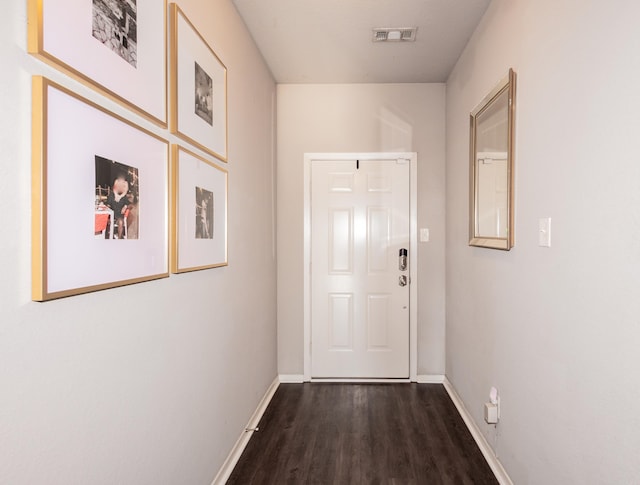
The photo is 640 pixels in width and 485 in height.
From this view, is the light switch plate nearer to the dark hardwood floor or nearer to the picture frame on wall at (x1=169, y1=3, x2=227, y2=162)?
the dark hardwood floor

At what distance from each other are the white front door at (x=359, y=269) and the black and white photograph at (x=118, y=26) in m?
2.36

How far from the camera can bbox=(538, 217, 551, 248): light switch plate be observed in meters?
1.60

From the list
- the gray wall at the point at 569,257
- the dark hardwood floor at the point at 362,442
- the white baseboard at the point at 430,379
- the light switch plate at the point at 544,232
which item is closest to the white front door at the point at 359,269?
the white baseboard at the point at 430,379

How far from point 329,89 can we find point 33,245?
303 cm

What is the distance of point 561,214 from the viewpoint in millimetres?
1514

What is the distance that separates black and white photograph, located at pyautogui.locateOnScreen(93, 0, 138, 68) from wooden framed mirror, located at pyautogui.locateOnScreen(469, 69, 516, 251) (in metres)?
1.66

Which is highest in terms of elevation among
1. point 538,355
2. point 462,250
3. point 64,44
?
point 64,44

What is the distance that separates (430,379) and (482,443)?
110 cm

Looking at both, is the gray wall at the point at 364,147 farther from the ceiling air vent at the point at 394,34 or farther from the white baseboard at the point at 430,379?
the ceiling air vent at the point at 394,34

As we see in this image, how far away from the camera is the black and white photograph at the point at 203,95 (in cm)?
174

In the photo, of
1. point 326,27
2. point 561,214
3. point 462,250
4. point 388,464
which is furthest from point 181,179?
point 462,250

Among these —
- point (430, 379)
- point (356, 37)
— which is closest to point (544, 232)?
point (356, 37)

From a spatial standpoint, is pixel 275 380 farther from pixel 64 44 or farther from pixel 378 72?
pixel 64 44

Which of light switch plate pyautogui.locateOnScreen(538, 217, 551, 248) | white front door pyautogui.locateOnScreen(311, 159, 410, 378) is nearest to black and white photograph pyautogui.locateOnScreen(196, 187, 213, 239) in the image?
light switch plate pyautogui.locateOnScreen(538, 217, 551, 248)
